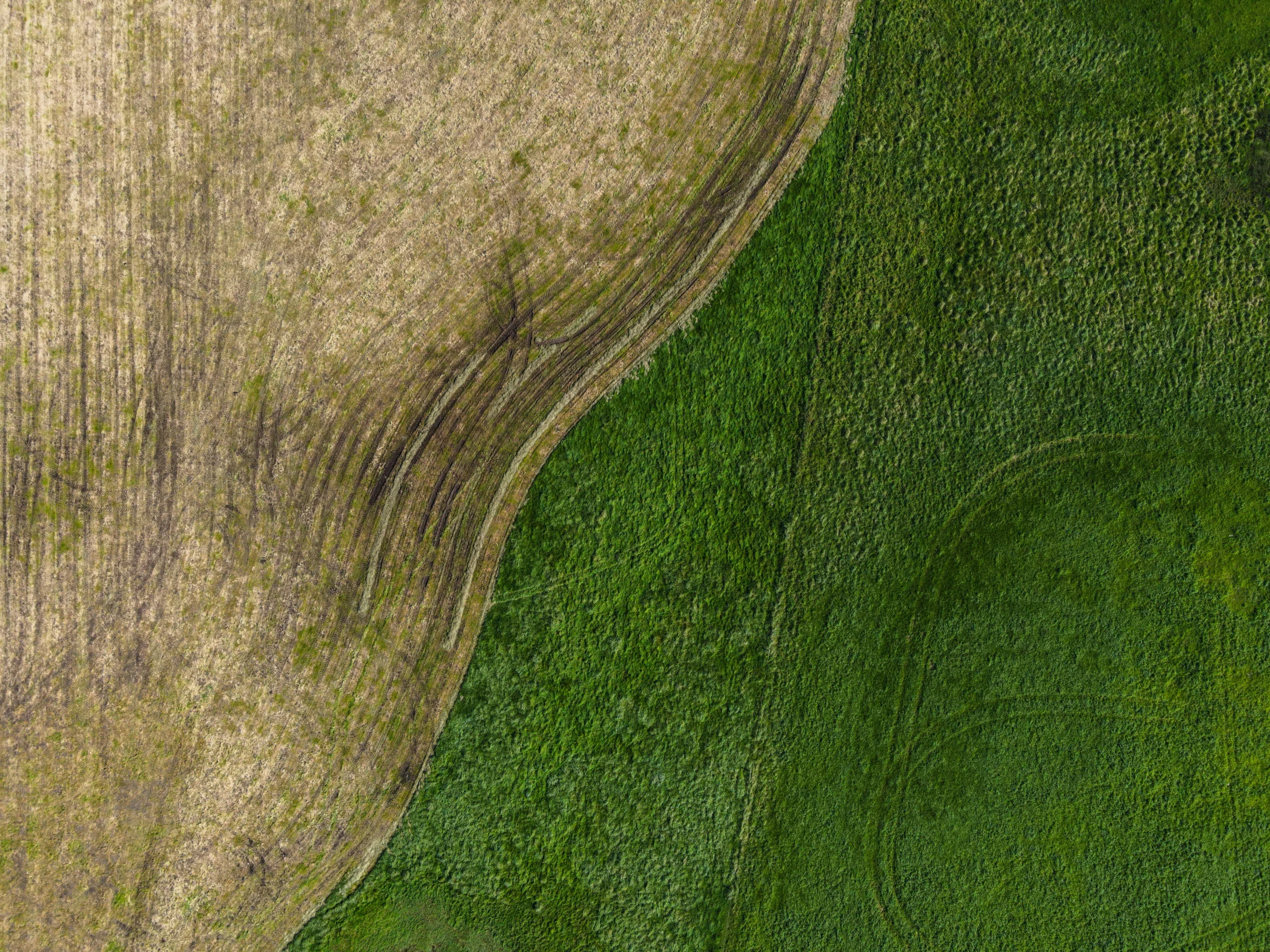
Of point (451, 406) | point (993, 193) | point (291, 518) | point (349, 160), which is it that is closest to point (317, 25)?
point (349, 160)

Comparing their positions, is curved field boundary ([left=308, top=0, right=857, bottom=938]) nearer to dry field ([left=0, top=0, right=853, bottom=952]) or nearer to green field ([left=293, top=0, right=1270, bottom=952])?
dry field ([left=0, top=0, right=853, bottom=952])

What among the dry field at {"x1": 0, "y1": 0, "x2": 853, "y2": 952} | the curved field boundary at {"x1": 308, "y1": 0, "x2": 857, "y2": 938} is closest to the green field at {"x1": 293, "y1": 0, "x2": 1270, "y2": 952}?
the curved field boundary at {"x1": 308, "y1": 0, "x2": 857, "y2": 938}

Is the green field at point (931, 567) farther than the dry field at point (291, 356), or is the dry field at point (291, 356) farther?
the green field at point (931, 567)

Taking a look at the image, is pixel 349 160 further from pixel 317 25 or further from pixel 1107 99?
pixel 1107 99

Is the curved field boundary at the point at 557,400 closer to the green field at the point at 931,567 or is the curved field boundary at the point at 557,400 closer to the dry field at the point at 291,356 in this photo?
the dry field at the point at 291,356

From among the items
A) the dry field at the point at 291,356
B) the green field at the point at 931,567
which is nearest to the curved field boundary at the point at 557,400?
the dry field at the point at 291,356
